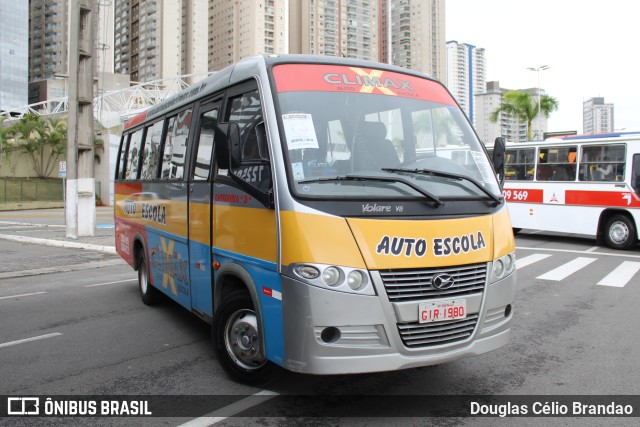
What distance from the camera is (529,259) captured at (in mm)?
12844

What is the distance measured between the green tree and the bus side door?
5176 cm

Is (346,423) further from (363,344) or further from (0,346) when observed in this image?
(0,346)

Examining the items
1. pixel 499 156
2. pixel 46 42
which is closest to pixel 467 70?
pixel 46 42

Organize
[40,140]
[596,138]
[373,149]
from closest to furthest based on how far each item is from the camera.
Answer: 1. [373,149]
2. [596,138]
3. [40,140]

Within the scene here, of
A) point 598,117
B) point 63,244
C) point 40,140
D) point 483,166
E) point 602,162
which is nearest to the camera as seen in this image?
point 483,166

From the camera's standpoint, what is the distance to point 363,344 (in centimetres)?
369

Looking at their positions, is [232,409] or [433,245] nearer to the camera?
[433,245]

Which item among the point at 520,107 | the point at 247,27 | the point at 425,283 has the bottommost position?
the point at 425,283

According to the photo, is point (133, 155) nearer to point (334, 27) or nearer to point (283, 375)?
point (283, 375)

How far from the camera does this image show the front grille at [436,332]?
3795 mm

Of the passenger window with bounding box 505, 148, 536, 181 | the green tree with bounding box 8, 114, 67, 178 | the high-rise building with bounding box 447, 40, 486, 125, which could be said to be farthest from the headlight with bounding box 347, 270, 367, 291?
the high-rise building with bounding box 447, 40, 486, 125

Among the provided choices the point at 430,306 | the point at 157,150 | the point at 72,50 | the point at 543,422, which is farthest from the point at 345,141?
the point at 72,50

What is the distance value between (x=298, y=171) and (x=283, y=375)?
1.95 m

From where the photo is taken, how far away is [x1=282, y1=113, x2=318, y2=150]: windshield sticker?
161 inches
